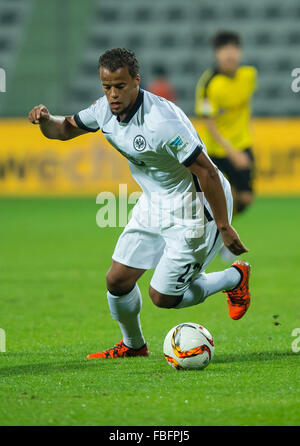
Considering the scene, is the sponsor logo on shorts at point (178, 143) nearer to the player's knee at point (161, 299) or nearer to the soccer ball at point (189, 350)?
the player's knee at point (161, 299)

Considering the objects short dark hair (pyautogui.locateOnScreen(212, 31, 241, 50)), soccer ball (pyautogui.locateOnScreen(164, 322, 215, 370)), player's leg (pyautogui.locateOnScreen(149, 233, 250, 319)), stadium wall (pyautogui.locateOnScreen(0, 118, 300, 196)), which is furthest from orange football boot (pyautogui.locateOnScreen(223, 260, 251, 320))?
stadium wall (pyautogui.locateOnScreen(0, 118, 300, 196))

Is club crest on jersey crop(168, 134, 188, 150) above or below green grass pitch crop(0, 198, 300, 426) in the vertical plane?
above

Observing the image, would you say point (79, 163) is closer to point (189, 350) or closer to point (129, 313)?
point (129, 313)

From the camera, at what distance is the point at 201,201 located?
5.02 metres

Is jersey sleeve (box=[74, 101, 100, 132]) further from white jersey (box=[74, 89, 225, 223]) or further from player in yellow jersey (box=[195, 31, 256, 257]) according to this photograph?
player in yellow jersey (box=[195, 31, 256, 257])

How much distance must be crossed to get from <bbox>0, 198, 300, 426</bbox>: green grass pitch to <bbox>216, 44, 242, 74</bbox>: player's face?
2215 millimetres

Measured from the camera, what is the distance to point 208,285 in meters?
5.28

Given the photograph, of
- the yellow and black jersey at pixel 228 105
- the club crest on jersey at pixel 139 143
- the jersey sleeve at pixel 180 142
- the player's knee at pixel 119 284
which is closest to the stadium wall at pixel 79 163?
the yellow and black jersey at pixel 228 105

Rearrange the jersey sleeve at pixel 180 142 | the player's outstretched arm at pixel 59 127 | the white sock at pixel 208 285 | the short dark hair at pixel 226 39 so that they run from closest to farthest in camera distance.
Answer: the jersey sleeve at pixel 180 142
the player's outstretched arm at pixel 59 127
the white sock at pixel 208 285
the short dark hair at pixel 226 39

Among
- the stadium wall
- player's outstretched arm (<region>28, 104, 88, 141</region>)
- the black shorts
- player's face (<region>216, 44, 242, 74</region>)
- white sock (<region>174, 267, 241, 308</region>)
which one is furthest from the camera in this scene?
the stadium wall

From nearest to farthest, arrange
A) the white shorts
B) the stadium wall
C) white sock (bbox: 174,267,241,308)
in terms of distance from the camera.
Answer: the white shorts, white sock (bbox: 174,267,241,308), the stadium wall

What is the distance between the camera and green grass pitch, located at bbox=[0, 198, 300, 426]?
12.4 feet

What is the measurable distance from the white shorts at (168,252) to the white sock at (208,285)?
0.44ft

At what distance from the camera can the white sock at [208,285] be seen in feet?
17.1
